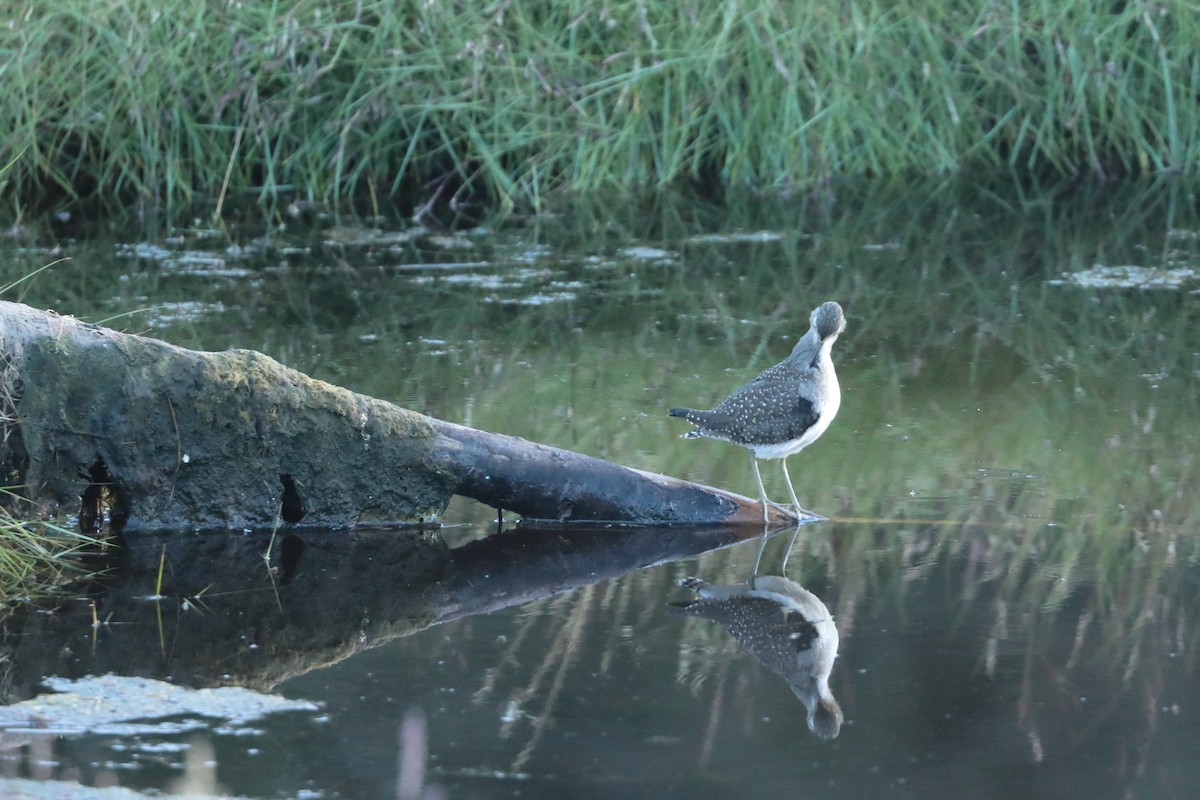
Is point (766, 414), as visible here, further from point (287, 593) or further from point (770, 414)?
point (287, 593)

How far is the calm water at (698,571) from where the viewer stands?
3574mm

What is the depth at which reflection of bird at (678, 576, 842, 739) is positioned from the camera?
388 cm

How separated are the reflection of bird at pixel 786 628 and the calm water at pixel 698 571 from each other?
2.0 inches

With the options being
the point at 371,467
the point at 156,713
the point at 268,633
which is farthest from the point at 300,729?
the point at 371,467

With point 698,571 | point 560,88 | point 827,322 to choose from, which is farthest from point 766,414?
point 560,88

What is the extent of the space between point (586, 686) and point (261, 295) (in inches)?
198

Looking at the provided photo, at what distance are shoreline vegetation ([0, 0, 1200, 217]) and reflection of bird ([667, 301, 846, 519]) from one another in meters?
5.26

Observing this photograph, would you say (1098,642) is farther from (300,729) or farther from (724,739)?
(300,729)

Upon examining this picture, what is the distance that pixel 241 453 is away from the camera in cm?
504

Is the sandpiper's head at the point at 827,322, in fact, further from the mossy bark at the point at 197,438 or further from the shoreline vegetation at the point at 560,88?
the shoreline vegetation at the point at 560,88

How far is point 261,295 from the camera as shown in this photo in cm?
849

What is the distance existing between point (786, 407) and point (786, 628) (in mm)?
1081

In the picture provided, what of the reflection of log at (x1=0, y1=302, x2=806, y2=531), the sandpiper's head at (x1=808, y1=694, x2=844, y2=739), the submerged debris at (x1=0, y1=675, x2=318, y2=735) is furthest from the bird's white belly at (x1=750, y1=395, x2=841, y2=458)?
the submerged debris at (x1=0, y1=675, x2=318, y2=735)

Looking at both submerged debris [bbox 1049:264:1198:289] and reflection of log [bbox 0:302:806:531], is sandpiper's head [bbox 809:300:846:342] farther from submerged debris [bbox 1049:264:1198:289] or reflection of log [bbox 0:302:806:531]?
submerged debris [bbox 1049:264:1198:289]
